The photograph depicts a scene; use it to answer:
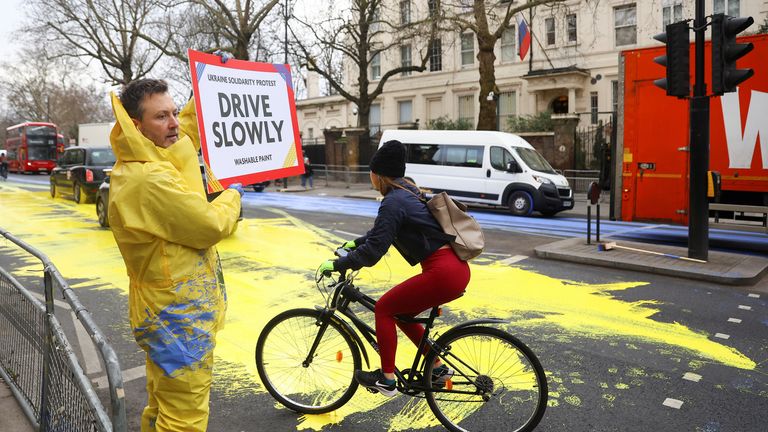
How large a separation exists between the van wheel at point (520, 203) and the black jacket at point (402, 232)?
13.0 meters

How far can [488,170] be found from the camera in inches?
667

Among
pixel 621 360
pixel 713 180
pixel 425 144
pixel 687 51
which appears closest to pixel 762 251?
pixel 713 180

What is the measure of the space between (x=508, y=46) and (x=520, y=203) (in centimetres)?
2102

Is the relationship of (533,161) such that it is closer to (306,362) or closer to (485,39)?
(485,39)

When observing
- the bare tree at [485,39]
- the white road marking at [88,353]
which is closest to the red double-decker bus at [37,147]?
the bare tree at [485,39]

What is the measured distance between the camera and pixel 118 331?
5.84m

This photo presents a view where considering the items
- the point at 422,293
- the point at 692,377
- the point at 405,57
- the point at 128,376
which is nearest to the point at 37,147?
the point at 405,57

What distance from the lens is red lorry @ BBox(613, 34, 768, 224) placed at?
10.4m

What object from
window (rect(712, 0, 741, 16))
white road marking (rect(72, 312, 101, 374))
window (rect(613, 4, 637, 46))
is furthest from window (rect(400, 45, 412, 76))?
white road marking (rect(72, 312, 101, 374))

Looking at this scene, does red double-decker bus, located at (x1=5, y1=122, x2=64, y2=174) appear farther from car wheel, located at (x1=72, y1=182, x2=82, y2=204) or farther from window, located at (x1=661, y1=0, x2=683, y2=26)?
window, located at (x1=661, y1=0, x2=683, y2=26)

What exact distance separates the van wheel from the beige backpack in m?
12.9

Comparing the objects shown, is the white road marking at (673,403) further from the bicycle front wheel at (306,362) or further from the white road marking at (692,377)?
the bicycle front wheel at (306,362)

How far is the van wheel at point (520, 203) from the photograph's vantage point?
1617 cm

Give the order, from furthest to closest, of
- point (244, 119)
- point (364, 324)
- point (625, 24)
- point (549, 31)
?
point (549, 31) < point (625, 24) < point (364, 324) < point (244, 119)
